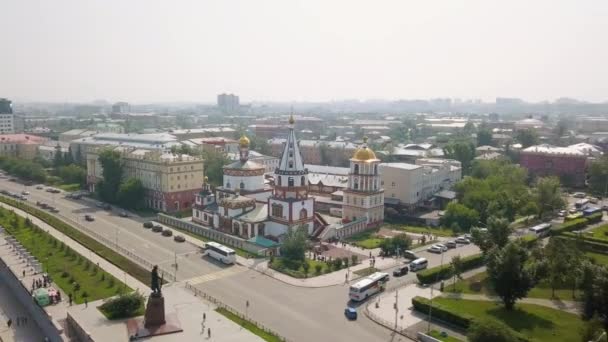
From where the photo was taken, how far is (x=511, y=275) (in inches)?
1395

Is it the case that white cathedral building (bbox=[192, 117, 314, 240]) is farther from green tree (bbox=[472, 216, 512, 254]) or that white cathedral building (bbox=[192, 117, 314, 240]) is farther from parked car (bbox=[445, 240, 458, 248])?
green tree (bbox=[472, 216, 512, 254])

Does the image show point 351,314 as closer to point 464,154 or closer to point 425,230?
point 425,230

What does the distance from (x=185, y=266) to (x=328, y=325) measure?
17.5 m

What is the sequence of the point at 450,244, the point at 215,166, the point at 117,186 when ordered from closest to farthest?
1. the point at 450,244
2. the point at 117,186
3. the point at 215,166

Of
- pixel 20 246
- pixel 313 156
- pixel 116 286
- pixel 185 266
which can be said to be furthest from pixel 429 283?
pixel 313 156

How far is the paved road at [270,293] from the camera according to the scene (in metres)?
34.6

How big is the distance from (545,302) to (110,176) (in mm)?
58524

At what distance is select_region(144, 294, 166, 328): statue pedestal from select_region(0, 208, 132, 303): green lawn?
789 cm

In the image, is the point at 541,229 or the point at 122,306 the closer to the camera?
the point at 122,306

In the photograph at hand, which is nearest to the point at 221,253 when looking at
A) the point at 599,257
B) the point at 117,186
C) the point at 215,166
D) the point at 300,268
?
the point at 300,268

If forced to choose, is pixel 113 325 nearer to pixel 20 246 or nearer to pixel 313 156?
pixel 20 246

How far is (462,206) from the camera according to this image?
62.2 m

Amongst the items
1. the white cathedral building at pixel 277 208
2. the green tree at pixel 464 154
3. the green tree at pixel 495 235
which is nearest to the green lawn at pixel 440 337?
the green tree at pixel 495 235

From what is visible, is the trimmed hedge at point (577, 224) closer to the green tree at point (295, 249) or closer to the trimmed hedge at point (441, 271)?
the trimmed hedge at point (441, 271)
